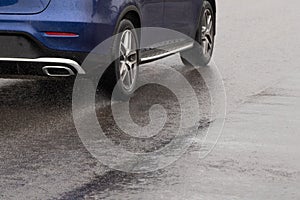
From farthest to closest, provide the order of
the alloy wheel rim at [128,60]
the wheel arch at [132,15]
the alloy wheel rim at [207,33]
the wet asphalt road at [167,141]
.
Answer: the alloy wheel rim at [207,33] → the alloy wheel rim at [128,60] → the wheel arch at [132,15] → the wet asphalt road at [167,141]

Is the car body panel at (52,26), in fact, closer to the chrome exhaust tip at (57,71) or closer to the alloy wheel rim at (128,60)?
the chrome exhaust tip at (57,71)

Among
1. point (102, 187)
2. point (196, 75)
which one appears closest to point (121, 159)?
point (102, 187)

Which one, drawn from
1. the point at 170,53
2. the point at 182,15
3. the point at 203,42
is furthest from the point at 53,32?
the point at 203,42

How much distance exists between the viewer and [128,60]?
30.0 feet

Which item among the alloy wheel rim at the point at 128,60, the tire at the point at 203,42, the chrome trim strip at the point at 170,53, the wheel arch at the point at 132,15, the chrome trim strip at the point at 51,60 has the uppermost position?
the wheel arch at the point at 132,15

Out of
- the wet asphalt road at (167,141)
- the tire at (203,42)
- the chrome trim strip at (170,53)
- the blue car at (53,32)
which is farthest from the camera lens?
the tire at (203,42)

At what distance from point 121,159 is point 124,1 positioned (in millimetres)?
2331

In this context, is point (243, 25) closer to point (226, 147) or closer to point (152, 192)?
point (226, 147)

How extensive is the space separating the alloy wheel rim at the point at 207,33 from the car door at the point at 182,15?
46cm

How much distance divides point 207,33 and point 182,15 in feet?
4.43

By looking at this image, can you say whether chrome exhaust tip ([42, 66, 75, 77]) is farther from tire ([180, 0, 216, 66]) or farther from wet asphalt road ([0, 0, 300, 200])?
tire ([180, 0, 216, 66])

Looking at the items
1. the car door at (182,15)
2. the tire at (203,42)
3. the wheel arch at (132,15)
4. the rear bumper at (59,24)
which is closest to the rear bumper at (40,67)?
the rear bumper at (59,24)

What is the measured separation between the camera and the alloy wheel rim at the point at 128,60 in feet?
29.5

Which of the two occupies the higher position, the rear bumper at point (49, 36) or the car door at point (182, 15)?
the rear bumper at point (49, 36)
